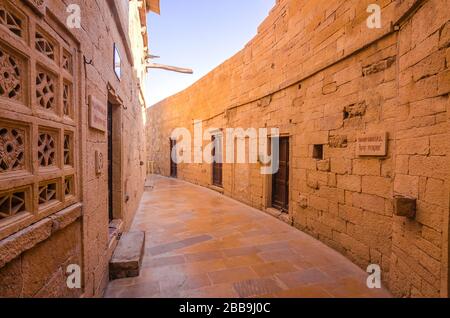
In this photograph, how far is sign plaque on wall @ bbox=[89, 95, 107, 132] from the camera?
2.18 meters

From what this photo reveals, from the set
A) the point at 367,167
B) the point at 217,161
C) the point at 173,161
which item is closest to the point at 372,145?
the point at 367,167

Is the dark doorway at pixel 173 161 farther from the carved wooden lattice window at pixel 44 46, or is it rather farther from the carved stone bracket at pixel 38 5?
the carved stone bracket at pixel 38 5

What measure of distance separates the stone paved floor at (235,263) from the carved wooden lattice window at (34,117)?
4.91 ft

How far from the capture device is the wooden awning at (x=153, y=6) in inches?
344

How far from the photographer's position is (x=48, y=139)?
1580mm

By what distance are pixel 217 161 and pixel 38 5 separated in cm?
804

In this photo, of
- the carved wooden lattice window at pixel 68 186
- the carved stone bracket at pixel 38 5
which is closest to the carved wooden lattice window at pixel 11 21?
the carved stone bracket at pixel 38 5

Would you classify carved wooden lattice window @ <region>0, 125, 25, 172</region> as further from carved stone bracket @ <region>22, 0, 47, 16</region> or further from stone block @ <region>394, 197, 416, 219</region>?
stone block @ <region>394, 197, 416, 219</region>

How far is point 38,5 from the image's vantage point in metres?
1.38

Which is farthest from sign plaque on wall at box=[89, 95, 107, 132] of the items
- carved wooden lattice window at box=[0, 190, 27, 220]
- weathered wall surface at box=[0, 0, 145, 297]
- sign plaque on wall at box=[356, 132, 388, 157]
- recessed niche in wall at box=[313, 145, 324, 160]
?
recessed niche in wall at box=[313, 145, 324, 160]

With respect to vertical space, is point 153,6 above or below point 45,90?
above

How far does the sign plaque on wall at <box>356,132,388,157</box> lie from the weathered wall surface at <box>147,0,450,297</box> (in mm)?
62

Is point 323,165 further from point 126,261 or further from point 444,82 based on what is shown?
point 126,261

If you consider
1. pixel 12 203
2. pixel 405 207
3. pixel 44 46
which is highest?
pixel 44 46
